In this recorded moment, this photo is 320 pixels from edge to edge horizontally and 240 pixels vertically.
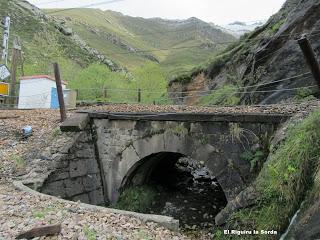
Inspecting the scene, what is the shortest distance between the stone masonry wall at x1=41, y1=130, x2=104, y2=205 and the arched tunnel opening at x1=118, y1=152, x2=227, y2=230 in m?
0.86

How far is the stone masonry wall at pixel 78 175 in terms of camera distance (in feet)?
34.2

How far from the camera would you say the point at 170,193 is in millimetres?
13234

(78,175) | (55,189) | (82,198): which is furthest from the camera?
(78,175)

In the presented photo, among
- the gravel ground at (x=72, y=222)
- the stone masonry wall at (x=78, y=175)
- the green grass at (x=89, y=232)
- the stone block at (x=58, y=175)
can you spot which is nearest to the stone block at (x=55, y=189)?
the stone masonry wall at (x=78, y=175)

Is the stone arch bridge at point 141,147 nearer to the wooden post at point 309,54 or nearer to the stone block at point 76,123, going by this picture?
the stone block at point 76,123

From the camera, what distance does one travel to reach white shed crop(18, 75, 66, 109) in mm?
17594

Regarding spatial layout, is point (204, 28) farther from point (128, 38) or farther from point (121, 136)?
point (121, 136)

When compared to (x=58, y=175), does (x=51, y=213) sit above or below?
below

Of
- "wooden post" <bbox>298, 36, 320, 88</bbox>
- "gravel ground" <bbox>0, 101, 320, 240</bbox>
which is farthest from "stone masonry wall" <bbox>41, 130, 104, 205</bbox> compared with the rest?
"wooden post" <bbox>298, 36, 320, 88</bbox>

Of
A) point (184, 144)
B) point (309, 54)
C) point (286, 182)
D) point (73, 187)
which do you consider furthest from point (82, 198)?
point (309, 54)

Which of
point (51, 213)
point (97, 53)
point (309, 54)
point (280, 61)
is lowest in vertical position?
point (51, 213)

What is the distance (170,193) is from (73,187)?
365 centimetres

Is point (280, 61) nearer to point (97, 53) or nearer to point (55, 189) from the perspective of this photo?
point (55, 189)

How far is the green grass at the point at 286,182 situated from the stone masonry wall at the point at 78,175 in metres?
5.21
